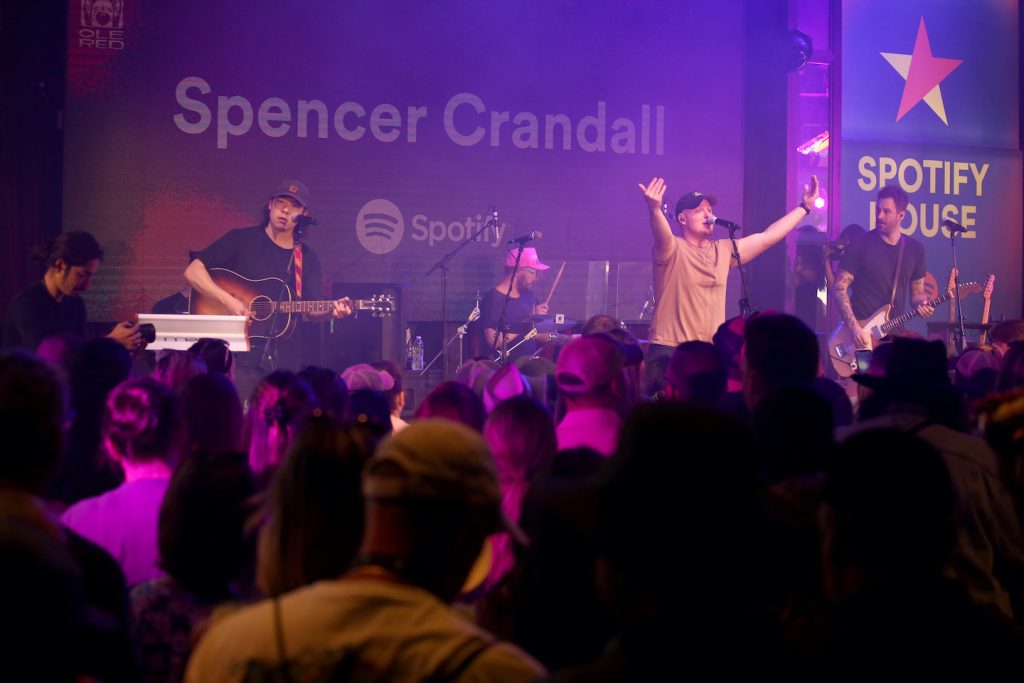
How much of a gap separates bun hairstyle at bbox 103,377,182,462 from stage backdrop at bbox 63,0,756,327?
7368 millimetres

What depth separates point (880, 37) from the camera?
46.4 feet

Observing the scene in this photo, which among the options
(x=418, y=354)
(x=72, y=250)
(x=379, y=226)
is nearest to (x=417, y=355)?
(x=418, y=354)

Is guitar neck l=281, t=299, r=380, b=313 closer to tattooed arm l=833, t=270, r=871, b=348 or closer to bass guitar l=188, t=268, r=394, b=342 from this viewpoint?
bass guitar l=188, t=268, r=394, b=342

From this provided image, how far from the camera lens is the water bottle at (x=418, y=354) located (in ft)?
34.2

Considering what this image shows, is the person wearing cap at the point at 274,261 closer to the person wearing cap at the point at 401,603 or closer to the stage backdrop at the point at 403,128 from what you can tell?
the stage backdrop at the point at 403,128

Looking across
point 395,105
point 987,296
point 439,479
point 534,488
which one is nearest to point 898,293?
point 987,296

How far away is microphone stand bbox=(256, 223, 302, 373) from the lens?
973 cm

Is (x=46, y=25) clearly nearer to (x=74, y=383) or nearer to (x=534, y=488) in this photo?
(x=74, y=383)

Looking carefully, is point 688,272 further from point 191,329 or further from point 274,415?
point 274,415

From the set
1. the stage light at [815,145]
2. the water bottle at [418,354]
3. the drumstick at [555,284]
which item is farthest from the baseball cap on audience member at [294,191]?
the stage light at [815,145]

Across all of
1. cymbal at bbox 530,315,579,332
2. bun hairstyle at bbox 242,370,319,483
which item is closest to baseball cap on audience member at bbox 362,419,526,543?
bun hairstyle at bbox 242,370,319,483

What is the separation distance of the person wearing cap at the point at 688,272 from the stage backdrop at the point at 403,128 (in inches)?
100

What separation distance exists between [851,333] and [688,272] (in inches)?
132

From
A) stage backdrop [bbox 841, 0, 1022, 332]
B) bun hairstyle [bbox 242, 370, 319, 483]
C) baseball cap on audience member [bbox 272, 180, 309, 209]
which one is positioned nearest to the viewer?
bun hairstyle [bbox 242, 370, 319, 483]
